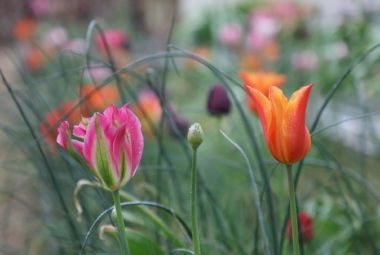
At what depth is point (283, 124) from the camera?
0.49 meters

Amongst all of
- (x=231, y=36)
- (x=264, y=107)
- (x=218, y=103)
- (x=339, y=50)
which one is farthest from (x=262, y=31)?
(x=264, y=107)

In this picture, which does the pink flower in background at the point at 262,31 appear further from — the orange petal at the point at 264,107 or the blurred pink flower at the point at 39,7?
the orange petal at the point at 264,107

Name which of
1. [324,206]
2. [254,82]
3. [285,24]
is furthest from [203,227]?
[285,24]

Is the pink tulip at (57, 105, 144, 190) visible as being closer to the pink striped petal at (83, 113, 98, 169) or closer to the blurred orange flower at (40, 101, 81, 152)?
the pink striped petal at (83, 113, 98, 169)

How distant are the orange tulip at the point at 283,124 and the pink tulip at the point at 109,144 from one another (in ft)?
0.35

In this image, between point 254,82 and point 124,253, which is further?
point 254,82

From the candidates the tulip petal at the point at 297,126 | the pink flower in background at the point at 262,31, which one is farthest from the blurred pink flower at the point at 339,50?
the tulip petal at the point at 297,126

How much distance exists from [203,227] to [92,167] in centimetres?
53

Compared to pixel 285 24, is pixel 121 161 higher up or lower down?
higher up

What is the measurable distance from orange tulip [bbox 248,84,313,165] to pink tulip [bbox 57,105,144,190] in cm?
11

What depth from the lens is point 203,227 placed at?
0.98 metres

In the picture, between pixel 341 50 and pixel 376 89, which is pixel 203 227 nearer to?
pixel 376 89

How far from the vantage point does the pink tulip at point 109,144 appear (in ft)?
1.57

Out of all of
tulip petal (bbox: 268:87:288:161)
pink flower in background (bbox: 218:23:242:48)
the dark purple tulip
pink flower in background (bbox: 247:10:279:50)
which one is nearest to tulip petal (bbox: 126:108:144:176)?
tulip petal (bbox: 268:87:288:161)
